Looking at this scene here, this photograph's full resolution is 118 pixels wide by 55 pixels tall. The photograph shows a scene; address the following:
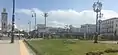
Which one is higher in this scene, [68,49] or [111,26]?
[111,26]

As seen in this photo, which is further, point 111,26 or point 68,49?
point 111,26

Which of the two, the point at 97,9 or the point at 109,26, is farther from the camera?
the point at 109,26

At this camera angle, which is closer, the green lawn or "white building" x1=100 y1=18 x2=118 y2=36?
the green lawn

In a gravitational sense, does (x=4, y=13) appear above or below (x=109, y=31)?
above

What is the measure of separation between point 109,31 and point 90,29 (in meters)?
50.6

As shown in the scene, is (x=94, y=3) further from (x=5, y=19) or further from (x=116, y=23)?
(x=5, y=19)

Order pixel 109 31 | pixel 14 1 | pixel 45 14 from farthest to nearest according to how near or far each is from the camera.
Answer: pixel 109 31 → pixel 45 14 → pixel 14 1

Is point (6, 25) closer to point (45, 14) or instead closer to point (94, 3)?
point (45, 14)

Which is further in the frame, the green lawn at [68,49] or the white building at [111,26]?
the white building at [111,26]

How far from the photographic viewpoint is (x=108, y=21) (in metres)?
149

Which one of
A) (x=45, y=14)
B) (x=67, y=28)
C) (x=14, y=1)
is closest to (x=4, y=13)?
(x=67, y=28)

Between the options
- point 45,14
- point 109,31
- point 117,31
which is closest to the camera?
point 45,14

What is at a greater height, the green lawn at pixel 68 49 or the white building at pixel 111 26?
the white building at pixel 111 26

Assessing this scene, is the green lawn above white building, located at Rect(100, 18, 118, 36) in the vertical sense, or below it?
below
